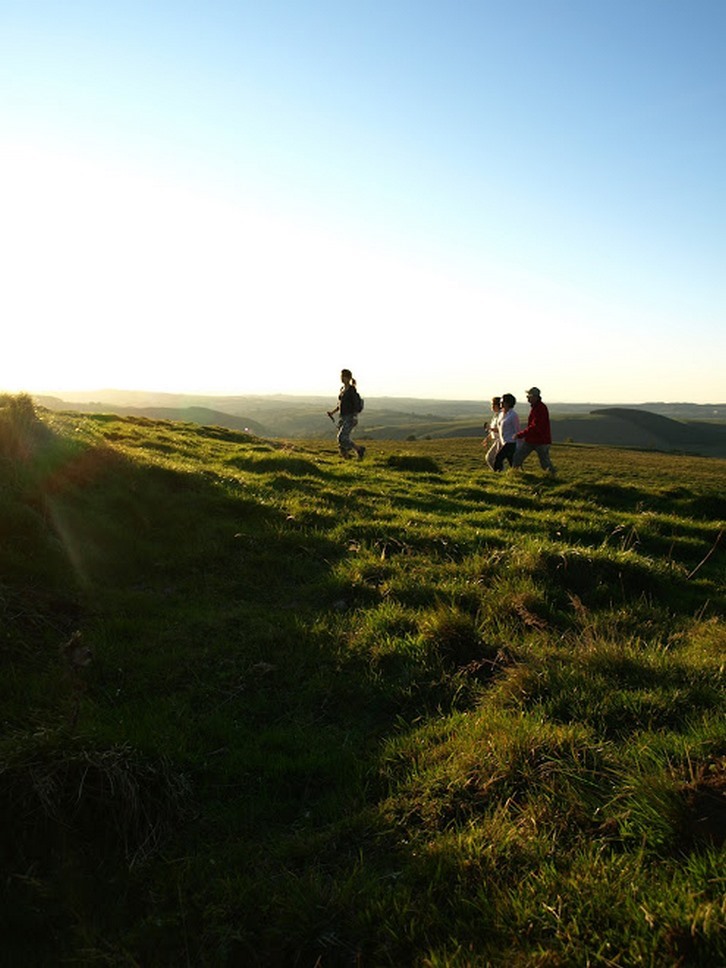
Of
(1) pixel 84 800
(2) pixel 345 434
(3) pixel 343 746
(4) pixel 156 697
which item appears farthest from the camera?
(2) pixel 345 434

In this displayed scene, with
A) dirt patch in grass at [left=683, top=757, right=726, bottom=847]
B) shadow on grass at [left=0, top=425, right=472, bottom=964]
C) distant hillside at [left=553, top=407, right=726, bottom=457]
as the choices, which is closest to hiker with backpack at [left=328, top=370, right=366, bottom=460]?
shadow on grass at [left=0, top=425, right=472, bottom=964]

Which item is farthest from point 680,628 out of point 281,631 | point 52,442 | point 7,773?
point 52,442

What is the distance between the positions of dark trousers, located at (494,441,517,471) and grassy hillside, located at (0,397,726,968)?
438 inches

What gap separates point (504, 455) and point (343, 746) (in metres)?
16.7

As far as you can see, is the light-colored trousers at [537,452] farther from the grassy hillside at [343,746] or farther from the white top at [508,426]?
the grassy hillside at [343,746]

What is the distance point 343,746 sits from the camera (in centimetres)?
469

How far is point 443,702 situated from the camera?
5.24m

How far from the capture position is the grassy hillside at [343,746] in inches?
121

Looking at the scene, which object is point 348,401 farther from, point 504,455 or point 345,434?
point 504,455

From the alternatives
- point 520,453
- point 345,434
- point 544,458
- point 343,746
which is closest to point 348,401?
point 345,434

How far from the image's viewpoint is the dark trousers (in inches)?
795

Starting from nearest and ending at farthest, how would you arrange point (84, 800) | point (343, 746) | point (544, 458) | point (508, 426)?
1. point (84, 800)
2. point (343, 746)
3. point (544, 458)
4. point (508, 426)

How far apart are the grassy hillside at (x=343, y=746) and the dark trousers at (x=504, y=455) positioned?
11135 millimetres

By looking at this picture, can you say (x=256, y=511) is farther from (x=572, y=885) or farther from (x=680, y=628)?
→ (x=572, y=885)
